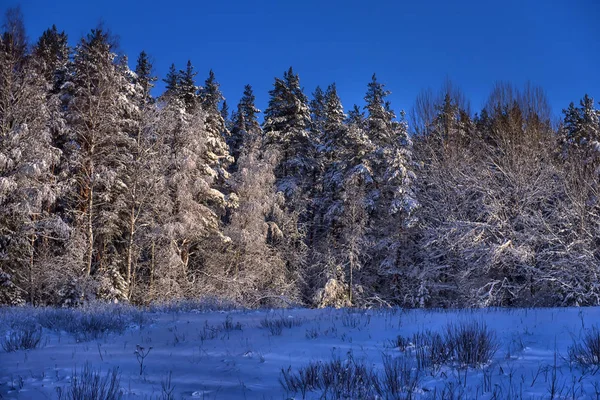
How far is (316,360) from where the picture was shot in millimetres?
4863

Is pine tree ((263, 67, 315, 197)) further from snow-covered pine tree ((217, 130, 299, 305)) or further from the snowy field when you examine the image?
the snowy field

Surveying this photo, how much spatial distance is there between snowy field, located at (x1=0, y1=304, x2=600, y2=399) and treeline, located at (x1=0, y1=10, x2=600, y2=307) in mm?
12244

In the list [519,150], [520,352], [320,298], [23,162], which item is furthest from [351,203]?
[520,352]

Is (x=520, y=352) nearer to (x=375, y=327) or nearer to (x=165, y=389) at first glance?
(x=375, y=327)

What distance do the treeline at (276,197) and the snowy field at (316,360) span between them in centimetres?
1224

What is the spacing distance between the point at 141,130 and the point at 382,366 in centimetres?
2031

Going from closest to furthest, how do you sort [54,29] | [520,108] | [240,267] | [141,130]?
[141,130], [240,267], [520,108], [54,29]

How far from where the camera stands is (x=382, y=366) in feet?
14.8

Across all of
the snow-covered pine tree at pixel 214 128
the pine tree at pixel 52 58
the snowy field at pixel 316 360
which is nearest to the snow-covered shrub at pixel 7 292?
the pine tree at pixel 52 58

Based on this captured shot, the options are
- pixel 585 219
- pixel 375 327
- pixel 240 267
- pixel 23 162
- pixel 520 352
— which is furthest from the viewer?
pixel 240 267

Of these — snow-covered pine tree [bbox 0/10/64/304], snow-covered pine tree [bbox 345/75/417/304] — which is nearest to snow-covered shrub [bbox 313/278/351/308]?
snow-covered pine tree [bbox 345/75/417/304]

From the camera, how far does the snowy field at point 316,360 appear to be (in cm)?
370

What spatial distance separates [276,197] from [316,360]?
2237 cm

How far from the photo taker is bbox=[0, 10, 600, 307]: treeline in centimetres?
1847
